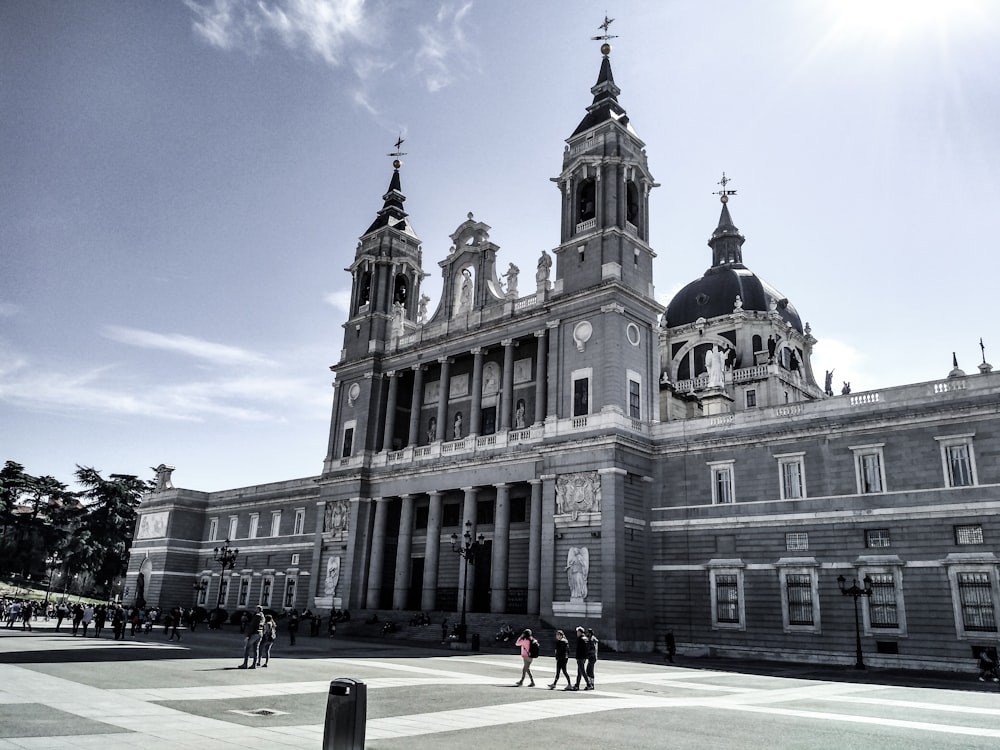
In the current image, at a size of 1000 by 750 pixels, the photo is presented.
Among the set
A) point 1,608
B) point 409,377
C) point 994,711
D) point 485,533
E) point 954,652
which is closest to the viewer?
point 994,711

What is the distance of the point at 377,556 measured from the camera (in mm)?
53188

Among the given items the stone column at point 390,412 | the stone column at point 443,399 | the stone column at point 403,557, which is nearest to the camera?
the stone column at point 403,557

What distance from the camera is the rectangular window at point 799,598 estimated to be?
3596 centimetres

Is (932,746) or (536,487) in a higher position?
(536,487)

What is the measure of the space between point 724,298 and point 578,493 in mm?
46711

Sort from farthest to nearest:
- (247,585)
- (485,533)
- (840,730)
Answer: (247,585) → (485,533) → (840,730)

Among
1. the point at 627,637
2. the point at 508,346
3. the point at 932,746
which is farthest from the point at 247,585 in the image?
the point at 932,746

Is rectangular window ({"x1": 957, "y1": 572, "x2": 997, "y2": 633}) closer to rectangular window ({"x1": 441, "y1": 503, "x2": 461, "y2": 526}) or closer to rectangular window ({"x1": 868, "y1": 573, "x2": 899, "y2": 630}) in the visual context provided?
rectangular window ({"x1": 868, "y1": 573, "x2": 899, "y2": 630})

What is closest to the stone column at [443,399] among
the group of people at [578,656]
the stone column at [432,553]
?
the stone column at [432,553]

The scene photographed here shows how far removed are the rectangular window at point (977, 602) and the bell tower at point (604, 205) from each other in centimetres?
2219

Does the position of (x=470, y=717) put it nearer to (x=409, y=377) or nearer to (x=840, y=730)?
(x=840, y=730)

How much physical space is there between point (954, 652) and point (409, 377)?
1560 inches

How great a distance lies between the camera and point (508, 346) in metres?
50.1

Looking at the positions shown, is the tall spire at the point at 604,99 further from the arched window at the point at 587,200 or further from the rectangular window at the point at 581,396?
the rectangular window at the point at 581,396
